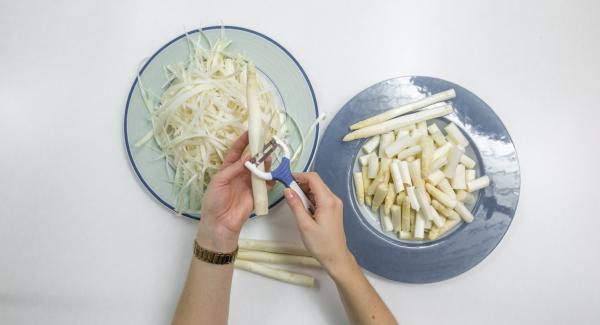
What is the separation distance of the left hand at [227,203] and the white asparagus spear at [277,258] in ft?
0.42

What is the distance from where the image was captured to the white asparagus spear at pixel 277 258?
3.43ft

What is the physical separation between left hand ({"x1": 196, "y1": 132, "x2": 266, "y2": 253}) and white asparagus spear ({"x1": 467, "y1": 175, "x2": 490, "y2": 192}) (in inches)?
21.3

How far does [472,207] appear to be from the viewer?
1.01 meters

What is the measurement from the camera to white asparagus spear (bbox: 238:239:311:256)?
3.47ft

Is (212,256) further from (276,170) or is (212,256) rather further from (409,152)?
(409,152)

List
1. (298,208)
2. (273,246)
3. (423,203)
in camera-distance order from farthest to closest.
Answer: (273,246) < (423,203) < (298,208)

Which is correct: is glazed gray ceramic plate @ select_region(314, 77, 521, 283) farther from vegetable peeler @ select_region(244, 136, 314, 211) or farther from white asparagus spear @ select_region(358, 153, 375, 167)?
vegetable peeler @ select_region(244, 136, 314, 211)

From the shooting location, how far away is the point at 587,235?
108cm

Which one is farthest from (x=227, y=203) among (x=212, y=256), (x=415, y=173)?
(x=415, y=173)

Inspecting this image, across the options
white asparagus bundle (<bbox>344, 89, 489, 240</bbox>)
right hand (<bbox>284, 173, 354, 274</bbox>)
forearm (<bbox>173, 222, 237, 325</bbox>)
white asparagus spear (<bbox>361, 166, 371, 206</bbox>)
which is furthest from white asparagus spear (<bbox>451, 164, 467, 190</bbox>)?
forearm (<bbox>173, 222, 237, 325</bbox>)

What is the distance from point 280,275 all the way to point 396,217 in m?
0.34

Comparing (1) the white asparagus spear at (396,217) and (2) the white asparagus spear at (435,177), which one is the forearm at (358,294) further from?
(2) the white asparagus spear at (435,177)

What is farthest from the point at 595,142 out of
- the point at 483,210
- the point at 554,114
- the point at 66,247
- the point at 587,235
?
the point at 66,247

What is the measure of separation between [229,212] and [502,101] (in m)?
0.80
